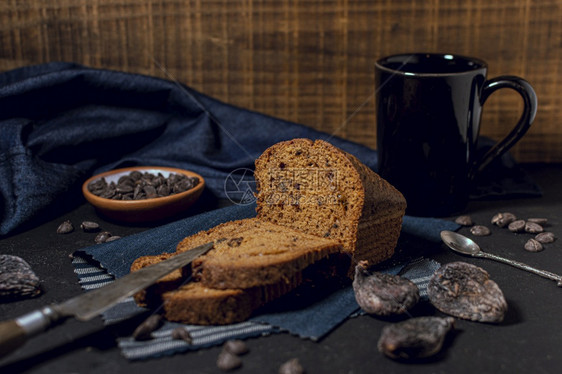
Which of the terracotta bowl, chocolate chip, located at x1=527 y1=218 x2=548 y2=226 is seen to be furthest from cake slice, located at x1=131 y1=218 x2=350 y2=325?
chocolate chip, located at x1=527 y1=218 x2=548 y2=226

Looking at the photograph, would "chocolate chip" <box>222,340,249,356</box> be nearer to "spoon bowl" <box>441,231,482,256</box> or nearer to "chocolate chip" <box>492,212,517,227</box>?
"spoon bowl" <box>441,231,482,256</box>

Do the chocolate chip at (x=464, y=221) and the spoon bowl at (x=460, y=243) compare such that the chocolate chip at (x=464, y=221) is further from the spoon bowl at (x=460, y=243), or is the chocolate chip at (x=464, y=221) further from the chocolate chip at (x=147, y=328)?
the chocolate chip at (x=147, y=328)

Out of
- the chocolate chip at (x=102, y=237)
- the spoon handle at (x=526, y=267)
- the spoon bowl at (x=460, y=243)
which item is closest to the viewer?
the spoon handle at (x=526, y=267)

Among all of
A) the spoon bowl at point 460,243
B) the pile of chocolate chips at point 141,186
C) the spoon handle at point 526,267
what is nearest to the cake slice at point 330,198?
the spoon bowl at point 460,243

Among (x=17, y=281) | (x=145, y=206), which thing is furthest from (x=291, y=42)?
(x=17, y=281)

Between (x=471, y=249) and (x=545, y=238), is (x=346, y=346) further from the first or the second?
(x=545, y=238)

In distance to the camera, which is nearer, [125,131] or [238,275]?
[238,275]

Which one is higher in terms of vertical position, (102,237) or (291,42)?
(291,42)

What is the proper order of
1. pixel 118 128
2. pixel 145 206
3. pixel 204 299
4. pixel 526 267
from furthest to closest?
pixel 118 128 < pixel 145 206 < pixel 526 267 < pixel 204 299
